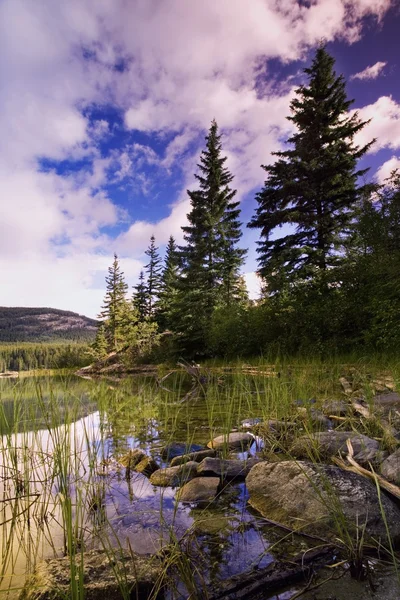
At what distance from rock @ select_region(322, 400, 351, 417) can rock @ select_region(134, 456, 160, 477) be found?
264 cm

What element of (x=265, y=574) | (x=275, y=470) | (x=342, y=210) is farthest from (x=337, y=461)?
(x=342, y=210)

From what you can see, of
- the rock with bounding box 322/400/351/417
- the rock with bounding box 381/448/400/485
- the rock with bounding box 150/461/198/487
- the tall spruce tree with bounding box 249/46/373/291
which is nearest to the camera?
the rock with bounding box 381/448/400/485

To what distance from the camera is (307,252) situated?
14.9 m

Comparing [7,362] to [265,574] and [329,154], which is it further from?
[329,154]

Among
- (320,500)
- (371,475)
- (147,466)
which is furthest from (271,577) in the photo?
(147,466)

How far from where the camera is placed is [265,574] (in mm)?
1551

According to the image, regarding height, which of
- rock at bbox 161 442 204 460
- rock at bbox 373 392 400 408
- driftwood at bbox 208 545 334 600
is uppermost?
rock at bbox 373 392 400 408

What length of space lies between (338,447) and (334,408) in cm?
198

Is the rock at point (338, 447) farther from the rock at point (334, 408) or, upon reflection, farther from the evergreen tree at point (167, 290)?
the evergreen tree at point (167, 290)

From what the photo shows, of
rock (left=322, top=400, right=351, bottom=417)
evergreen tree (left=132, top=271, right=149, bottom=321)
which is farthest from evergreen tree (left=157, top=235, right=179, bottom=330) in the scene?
rock (left=322, top=400, right=351, bottom=417)

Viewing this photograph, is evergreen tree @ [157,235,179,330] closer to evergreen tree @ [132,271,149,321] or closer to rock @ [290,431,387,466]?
evergreen tree @ [132,271,149,321]

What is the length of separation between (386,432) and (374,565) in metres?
1.64

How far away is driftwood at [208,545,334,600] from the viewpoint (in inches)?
57.1

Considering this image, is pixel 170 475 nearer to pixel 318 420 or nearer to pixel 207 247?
pixel 318 420
